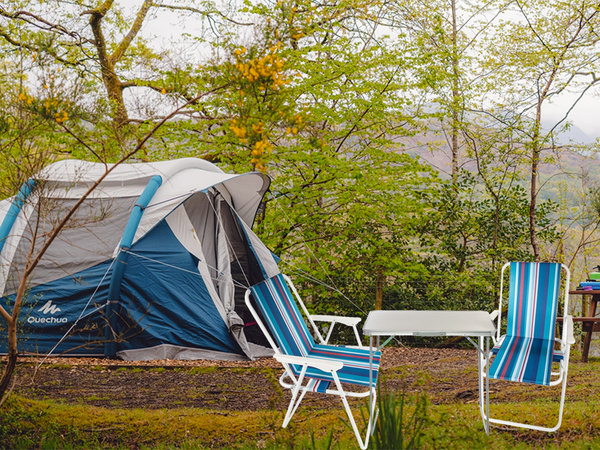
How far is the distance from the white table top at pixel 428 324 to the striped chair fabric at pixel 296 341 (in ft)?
1.02

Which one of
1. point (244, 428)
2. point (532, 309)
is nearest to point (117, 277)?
point (244, 428)

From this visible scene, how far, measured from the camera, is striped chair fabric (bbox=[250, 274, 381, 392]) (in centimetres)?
325

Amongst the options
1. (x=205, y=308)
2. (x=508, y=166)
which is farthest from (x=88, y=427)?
(x=508, y=166)

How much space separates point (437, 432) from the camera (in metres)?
2.84

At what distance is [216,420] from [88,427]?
2.37ft

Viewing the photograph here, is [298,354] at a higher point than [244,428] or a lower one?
higher

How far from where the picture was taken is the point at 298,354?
140 inches

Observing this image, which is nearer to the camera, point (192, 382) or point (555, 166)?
point (192, 382)

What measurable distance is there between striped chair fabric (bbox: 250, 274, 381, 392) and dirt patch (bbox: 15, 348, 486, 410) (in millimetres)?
352

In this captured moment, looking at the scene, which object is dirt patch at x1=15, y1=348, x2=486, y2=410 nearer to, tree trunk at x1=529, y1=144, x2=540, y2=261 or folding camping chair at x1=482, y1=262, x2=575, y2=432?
folding camping chair at x1=482, y1=262, x2=575, y2=432

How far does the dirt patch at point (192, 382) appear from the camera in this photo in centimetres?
413

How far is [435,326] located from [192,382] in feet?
8.95

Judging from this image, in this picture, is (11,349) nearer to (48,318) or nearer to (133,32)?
(48,318)

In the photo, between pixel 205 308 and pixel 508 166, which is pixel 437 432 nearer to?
pixel 205 308
